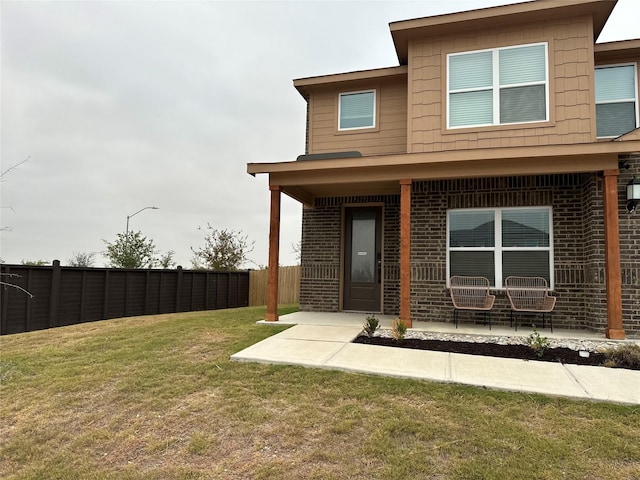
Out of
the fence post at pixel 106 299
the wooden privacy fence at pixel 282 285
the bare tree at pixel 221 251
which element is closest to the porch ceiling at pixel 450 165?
the fence post at pixel 106 299

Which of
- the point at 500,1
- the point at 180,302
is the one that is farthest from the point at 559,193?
the point at 180,302

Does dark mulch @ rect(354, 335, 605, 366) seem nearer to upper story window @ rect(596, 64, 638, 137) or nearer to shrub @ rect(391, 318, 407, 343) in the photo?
shrub @ rect(391, 318, 407, 343)

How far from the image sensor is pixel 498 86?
7.42 meters

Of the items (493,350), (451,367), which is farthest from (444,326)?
(451,367)

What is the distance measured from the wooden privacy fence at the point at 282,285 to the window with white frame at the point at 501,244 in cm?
801

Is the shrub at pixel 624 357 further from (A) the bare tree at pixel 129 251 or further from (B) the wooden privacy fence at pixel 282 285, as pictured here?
(A) the bare tree at pixel 129 251

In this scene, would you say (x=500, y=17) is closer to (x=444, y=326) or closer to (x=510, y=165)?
(x=510, y=165)

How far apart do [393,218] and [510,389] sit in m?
5.47

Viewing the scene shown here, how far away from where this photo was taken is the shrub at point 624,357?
15.5 feet

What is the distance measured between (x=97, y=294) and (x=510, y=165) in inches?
391

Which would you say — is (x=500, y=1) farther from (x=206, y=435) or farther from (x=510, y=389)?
(x=206, y=435)

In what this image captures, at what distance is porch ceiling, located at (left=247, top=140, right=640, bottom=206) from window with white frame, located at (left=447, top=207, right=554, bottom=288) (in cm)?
130

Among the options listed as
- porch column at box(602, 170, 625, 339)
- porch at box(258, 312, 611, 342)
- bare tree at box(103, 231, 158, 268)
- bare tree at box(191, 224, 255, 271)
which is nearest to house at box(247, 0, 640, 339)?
porch column at box(602, 170, 625, 339)

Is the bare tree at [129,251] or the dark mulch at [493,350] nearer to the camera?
the dark mulch at [493,350]
